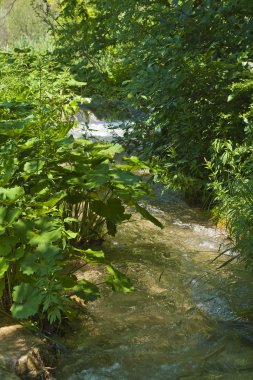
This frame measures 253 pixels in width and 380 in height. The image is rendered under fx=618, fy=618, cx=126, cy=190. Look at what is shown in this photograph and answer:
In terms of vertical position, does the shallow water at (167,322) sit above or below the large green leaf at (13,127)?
below

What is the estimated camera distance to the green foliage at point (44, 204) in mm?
2953

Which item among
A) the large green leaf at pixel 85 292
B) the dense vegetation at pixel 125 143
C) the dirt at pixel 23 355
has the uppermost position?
the dense vegetation at pixel 125 143

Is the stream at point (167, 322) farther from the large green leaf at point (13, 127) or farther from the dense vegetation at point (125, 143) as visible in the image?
the large green leaf at point (13, 127)

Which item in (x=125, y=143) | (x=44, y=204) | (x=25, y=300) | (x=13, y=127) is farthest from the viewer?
(x=125, y=143)

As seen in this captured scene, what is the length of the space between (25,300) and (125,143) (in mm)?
3430

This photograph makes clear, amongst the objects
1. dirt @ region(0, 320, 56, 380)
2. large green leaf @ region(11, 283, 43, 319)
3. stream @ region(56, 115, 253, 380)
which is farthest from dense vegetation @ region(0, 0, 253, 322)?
stream @ region(56, 115, 253, 380)

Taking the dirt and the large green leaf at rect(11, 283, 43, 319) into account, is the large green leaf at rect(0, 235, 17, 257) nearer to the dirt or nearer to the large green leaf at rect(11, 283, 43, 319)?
the large green leaf at rect(11, 283, 43, 319)

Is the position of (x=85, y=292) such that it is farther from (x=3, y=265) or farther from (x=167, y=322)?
(x=167, y=322)

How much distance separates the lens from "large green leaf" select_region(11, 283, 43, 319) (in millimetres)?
2848

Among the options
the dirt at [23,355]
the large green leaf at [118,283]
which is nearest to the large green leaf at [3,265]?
the dirt at [23,355]

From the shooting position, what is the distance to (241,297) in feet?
13.2

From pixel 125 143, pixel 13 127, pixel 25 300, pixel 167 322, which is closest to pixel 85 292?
pixel 25 300

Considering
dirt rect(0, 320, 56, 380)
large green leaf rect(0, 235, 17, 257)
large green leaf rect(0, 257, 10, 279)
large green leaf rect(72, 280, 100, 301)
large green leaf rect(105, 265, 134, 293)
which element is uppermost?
large green leaf rect(0, 235, 17, 257)

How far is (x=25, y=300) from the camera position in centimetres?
294
